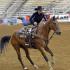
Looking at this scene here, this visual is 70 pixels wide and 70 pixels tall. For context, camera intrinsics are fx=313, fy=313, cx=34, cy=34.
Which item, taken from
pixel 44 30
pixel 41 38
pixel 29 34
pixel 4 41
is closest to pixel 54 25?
pixel 44 30

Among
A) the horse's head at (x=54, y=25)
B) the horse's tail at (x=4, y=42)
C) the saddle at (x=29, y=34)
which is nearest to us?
the horse's head at (x=54, y=25)

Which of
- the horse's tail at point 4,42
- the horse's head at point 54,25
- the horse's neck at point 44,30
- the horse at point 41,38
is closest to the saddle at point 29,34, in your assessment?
the horse at point 41,38

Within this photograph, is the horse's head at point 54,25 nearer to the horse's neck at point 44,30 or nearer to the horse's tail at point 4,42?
the horse's neck at point 44,30

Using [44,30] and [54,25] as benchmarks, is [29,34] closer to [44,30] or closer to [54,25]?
[44,30]

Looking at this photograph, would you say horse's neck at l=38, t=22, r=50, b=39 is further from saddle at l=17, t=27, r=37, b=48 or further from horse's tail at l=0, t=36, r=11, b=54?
horse's tail at l=0, t=36, r=11, b=54

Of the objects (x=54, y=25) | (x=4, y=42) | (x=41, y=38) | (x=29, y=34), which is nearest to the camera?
(x=54, y=25)

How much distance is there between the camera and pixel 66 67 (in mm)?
10336

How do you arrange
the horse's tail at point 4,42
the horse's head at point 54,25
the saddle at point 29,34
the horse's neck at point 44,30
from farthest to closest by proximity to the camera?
the horse's tail at point 4,42 → the saddle at point 29,34 → the horse's neck at point 44,30 → the horse's head at point 54,25

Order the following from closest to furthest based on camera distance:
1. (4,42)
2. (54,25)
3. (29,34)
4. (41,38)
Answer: (54,25) → (41,38) → (29,34) → (4,42)

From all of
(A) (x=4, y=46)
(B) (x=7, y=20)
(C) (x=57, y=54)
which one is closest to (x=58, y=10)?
(B) (x=7, y=20)

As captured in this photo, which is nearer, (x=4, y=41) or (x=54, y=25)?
(x=54, y=25)

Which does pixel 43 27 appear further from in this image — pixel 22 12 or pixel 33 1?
pixel 33 1

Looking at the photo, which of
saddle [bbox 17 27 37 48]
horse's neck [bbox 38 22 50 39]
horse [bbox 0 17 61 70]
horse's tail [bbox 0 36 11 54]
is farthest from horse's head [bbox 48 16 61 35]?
horse's tail [bbox 0 36 11 54]

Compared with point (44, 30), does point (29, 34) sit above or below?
below
